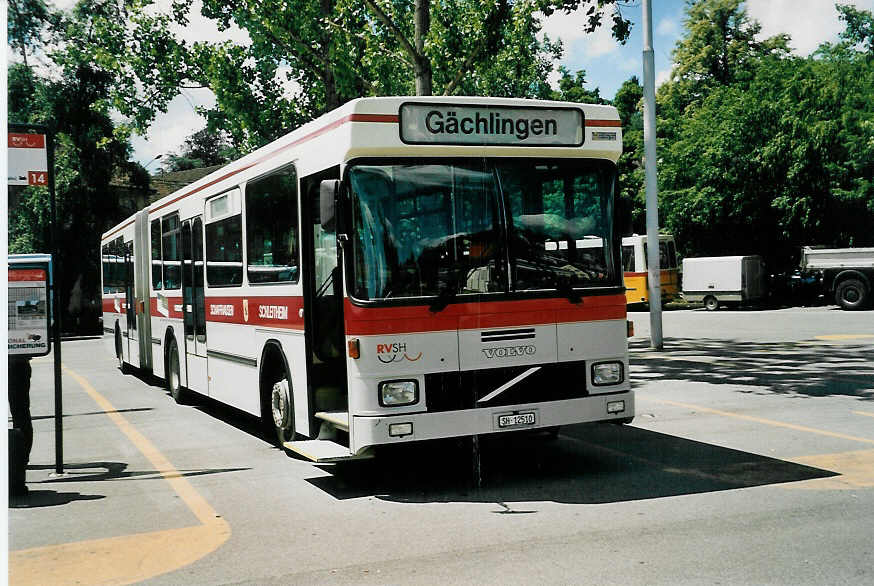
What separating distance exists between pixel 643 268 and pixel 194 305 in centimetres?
2845

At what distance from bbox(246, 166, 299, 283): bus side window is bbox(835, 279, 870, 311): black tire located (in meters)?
26.9

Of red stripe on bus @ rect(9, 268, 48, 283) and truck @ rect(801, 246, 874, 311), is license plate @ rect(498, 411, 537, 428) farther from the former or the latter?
truck @ rect(801, 246, 874, 311)

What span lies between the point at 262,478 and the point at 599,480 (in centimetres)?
286

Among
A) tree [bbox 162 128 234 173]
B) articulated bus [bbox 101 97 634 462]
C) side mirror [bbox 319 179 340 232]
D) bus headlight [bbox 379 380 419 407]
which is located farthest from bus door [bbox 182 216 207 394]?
tree [bbox 162 128 234 173]

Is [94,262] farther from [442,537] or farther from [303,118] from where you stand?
[442,537]

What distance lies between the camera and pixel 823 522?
235 inches

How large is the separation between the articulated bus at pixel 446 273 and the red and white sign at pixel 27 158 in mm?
A: 2056

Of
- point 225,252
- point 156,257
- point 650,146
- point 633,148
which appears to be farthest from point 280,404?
point 633,148

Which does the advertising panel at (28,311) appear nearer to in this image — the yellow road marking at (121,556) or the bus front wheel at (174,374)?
the yellow road marking at (121,556)

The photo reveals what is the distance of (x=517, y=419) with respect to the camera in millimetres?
7234

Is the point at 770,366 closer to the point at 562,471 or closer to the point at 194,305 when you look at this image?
the point at 562,471

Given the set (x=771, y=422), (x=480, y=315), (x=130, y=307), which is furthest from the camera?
(x=130, y=307)

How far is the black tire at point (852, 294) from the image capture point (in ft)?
103

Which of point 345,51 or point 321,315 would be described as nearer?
point 321,315
